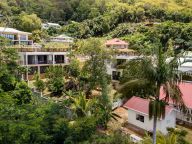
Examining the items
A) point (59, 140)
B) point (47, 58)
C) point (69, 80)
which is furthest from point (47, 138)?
point (47, 58)

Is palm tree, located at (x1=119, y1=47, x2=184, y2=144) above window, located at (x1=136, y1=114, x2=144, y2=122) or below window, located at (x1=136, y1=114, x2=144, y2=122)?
above

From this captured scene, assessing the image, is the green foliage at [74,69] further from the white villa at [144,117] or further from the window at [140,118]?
the window at [140,118]

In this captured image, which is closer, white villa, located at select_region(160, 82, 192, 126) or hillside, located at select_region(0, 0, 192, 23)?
white villa, located at select_region(160, 82, 192, 126)

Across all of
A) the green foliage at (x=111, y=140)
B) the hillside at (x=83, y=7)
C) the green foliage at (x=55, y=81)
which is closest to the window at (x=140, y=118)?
the green foliage at (x=111, y=140)

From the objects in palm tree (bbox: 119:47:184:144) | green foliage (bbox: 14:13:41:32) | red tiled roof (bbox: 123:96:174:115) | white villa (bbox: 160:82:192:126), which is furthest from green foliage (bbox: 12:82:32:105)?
green foliage (bbox: 14:13:41:32)

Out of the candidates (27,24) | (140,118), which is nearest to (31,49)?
(140,118)

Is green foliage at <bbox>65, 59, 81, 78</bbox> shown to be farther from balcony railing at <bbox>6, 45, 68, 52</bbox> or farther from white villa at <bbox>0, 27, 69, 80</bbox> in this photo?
balcony railing at <bbox>6, 45, 68, 52</bbox>
